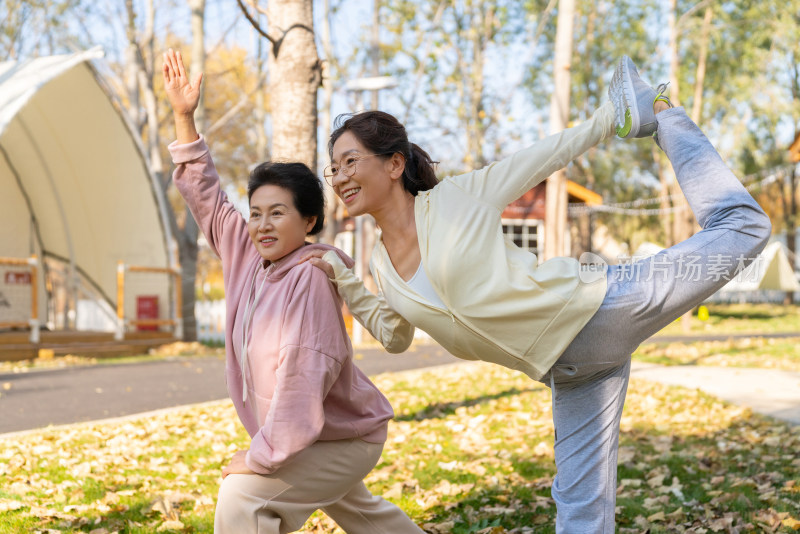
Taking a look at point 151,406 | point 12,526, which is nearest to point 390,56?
point 151,406

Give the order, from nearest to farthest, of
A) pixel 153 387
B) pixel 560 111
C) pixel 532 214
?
pixel 153 387 < pixel 560 111 < pixel 532 214

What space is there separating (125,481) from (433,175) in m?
3.26

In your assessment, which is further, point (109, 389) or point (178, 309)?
point (178, 309)

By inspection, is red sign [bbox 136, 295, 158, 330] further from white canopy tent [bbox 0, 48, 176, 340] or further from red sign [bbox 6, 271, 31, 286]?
red sign [bbox 6, 271, 31, 286]

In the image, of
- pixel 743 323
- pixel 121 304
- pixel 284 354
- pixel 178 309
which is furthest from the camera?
pixel 743 323

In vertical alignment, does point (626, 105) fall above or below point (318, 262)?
above

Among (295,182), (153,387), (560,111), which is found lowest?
(153,387)

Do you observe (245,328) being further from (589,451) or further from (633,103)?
(633,103)

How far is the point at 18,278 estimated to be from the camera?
46.6ft

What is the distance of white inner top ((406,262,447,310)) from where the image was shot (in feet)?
8.21

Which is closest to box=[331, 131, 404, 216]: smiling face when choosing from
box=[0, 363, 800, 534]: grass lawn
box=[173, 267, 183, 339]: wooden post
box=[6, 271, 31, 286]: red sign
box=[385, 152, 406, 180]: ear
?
box=[385, 152, 406, 180]: ear

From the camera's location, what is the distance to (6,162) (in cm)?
1576

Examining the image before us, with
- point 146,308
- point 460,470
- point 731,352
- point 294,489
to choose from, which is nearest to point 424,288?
point 294,489

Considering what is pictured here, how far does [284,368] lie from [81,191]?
14719 mm
